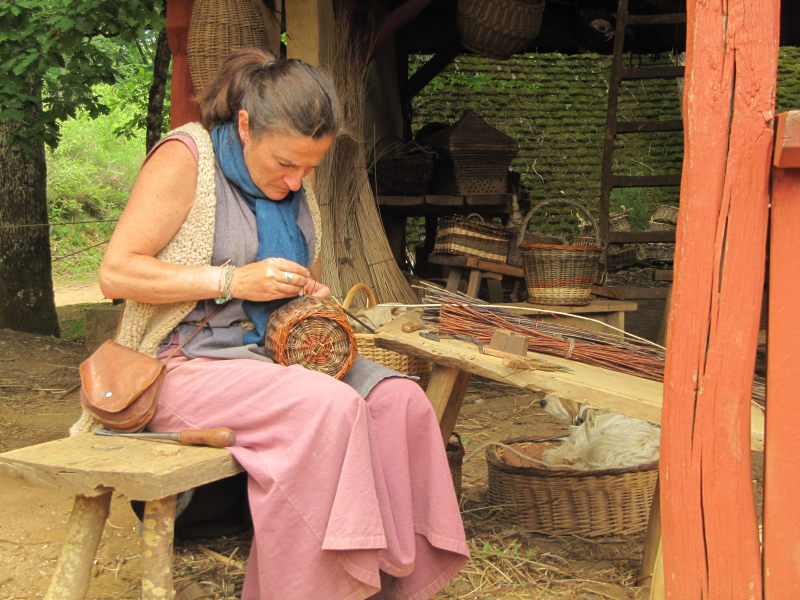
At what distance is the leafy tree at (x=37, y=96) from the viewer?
4.12 meters

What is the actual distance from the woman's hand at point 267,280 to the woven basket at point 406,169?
3.82 m

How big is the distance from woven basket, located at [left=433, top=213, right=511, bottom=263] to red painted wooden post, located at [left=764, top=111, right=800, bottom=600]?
395 centimetres

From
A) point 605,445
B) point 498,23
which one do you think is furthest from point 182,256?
point 498,23

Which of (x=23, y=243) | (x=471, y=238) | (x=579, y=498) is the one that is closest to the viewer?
(x=579, y=498)

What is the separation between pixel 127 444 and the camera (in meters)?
2.31

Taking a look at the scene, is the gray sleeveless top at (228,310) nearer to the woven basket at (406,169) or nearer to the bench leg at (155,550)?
the bench leg at (155,550)

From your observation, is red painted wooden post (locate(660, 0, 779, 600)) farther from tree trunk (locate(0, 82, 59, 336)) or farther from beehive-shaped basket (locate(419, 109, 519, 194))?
tree trunk (locate(0, 82, 59, 336))

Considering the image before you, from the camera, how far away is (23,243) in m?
7.12

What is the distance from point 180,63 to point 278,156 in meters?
2.43

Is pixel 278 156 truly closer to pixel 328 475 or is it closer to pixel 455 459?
pixel 328 475

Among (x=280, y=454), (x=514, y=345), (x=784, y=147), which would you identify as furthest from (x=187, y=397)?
(x=784, y=147)

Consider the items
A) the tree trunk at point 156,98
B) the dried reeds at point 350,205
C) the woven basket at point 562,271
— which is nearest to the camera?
the dried reeds at point 350,205

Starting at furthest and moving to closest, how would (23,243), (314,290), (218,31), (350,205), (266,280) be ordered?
1. (23,243)
2. (350,205)
3. (218,31)
4. (314,290)
5. (266,280)

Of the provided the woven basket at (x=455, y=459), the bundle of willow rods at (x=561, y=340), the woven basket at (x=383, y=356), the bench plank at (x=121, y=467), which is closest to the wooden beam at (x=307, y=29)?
the woven basket at (x=383, y=356)
